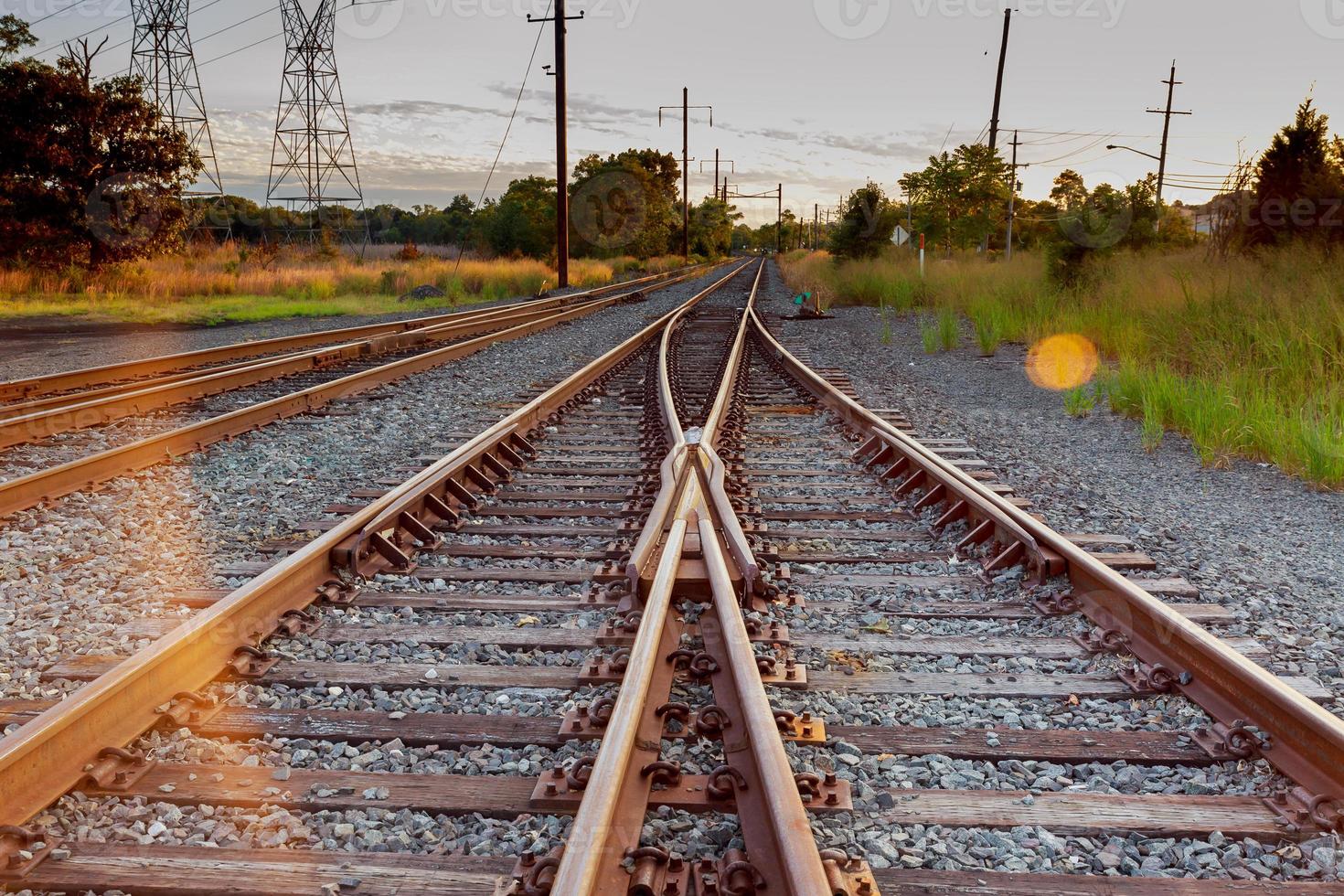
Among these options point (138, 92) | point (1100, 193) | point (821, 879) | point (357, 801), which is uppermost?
point (138, 92)

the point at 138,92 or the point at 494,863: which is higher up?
the point at 138,92

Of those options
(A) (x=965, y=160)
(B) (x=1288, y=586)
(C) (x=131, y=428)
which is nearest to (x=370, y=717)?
(B) (x=1288, y=586)

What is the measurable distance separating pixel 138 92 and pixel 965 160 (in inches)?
1149

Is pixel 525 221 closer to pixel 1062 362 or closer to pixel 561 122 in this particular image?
pixel 561 122

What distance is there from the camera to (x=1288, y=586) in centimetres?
422

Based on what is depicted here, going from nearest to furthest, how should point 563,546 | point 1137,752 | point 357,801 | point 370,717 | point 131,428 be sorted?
point 357,801, point 1137,752, point 370,717, point 563,546, point 131,428

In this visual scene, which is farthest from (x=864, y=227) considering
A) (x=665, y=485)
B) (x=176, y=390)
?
(x=665, y=485)

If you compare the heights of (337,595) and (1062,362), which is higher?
(1062,362)

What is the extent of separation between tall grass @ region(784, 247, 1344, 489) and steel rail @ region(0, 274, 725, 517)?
7.10 meters

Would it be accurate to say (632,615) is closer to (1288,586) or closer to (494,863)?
(494,863)

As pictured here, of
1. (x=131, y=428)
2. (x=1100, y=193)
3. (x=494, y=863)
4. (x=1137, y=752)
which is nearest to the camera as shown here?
(x=494, y=863)

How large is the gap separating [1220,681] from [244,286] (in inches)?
941

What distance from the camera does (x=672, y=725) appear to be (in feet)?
9.02

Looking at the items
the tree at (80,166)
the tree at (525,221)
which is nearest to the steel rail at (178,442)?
the tree at (80,166)
